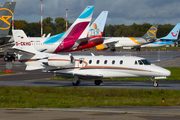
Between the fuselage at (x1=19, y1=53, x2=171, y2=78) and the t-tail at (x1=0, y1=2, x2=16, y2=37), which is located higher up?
the t-tail at (x1=0, y1=2, x2=16, y2=37)

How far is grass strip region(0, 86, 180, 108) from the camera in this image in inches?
776

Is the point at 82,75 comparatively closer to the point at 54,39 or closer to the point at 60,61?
the point at 60,61

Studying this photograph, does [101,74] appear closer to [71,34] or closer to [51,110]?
[51,110]

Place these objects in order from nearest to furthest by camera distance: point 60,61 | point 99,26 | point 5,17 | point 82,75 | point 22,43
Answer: point 82,75 < point 60,61 < point 22,43 < point 5,17 < point 99,26

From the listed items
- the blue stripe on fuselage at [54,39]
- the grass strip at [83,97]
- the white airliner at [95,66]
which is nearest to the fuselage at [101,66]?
the white airliner at [95,66]

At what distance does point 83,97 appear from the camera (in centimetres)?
2328

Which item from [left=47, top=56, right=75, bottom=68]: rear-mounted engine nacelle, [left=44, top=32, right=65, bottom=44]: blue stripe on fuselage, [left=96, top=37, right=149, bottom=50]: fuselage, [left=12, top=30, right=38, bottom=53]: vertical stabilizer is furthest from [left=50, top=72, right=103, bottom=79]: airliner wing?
[left=96, top=37, right=149, bottom=50]: fuselage

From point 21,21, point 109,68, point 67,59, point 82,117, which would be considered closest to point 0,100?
point 82,117

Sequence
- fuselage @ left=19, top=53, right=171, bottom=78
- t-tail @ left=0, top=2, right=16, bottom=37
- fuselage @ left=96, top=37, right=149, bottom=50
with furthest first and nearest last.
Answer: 1. fuselage @ left=96, top=37, right=149, bottom=50
2. t-tail @ left=0, top=2, right=16, bottom=37
3. fuselage @ left=19, top=53, right=171, bottom=78

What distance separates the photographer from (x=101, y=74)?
30.5 metres

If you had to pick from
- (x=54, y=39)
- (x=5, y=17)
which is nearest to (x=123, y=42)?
(x=54, y=39)

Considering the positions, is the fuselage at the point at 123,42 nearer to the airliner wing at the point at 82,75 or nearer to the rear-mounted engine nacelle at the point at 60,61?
the rear-mounted engine nacelle at the point at 60,61

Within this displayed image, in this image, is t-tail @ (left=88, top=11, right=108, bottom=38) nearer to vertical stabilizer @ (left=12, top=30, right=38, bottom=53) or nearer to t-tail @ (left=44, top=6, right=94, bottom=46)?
t-tail @ (left=44, top=6, right=94, bottom=46)

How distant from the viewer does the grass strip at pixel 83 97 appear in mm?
19719
